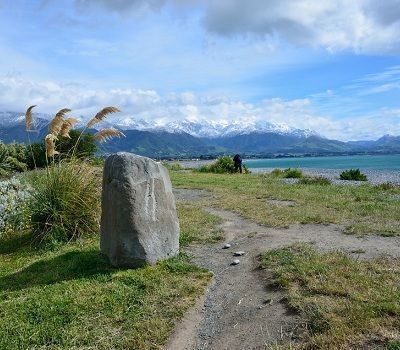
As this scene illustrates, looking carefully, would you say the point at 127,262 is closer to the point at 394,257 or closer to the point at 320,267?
the point at 320,267

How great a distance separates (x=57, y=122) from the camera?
408 inches

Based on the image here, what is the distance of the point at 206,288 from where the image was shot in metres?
6.75

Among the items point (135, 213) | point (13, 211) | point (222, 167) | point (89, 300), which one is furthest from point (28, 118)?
→ point (222, 167)

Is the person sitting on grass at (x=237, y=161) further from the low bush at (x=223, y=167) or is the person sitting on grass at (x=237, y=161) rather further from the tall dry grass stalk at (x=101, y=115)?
the tall dry grass stalk at (x=101, y=115)

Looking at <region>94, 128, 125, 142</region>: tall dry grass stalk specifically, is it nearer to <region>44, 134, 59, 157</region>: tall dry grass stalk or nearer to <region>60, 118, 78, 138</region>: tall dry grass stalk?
<region>60, 118, 78, 138</region>: tall dry grass stalk

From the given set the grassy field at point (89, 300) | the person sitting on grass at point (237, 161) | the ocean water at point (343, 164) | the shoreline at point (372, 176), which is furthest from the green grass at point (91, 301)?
the ocean water at point (343, 164)

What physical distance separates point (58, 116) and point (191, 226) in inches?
158

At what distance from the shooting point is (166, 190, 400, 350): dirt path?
516 centimetres

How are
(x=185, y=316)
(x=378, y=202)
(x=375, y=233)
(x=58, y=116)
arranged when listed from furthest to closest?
1. (x=378, y=202)
2. (x=58, y=116)
3. (x=375, y=233)
4. (x=185, y=316)

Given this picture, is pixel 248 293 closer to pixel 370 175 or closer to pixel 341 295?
pixel 341 295

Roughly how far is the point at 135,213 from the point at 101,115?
3.92 metres

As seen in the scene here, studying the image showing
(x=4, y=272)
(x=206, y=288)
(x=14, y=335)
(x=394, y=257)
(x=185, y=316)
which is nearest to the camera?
(x=14, y=335)

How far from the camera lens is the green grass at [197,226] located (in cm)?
948

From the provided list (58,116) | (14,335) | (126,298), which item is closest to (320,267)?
(126,298)
